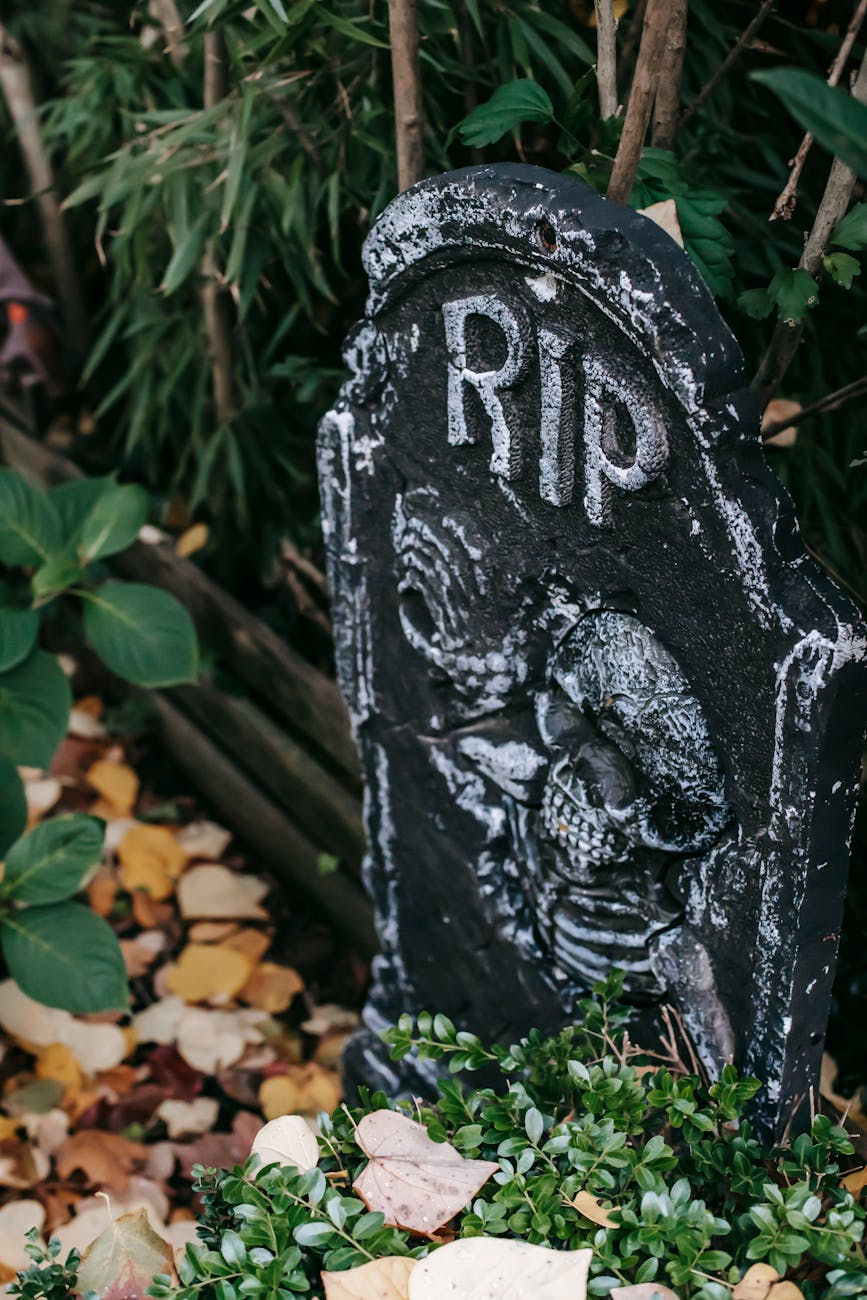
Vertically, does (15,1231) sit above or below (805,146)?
below

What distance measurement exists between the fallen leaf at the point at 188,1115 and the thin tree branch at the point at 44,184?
1556mm

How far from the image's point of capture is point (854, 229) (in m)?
1.10

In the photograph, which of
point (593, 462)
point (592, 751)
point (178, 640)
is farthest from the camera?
point (178, 640)

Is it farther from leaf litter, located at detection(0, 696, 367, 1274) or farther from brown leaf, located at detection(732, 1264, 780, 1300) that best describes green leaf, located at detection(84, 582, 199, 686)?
brown leaf, located at detection(732, 1264, 780, 1300)

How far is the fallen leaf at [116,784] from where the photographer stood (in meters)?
2.30

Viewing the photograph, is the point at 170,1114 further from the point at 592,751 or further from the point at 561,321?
the point at 561,321

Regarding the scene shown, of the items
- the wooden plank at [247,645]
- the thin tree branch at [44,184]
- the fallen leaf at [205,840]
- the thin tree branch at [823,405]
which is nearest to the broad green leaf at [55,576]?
the wooden plank at [247,645]

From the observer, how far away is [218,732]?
2.27 metres

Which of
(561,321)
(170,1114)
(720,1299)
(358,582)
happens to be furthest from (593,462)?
(170,1114)

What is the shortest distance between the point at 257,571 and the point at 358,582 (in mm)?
954

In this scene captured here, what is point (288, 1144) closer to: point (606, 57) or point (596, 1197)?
point (596, 1197)

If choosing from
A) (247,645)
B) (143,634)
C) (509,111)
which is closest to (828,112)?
(509,111)

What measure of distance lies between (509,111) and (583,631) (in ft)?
1.55

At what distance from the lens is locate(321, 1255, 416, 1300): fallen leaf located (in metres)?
0.89
